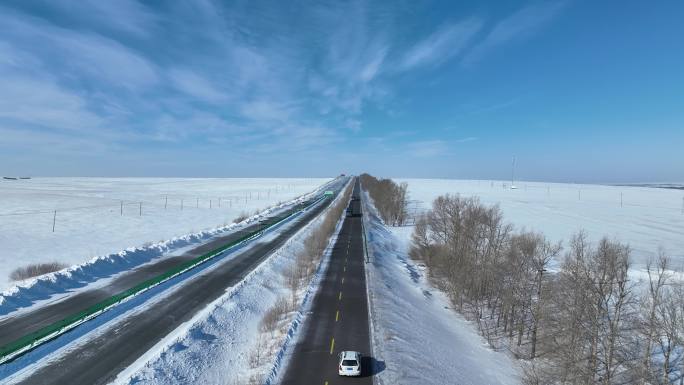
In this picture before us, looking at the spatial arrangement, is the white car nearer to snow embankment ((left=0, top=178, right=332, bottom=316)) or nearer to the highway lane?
the highway lane

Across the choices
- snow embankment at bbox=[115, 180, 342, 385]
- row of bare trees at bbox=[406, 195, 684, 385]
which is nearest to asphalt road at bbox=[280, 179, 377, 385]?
snow embankment at bbox=[115, 180, 342, 385]

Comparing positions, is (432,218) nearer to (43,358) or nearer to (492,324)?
(492,324)

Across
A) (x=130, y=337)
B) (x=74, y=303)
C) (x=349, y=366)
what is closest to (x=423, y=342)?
(x=349, y=366)

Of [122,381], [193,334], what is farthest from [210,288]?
[122,381]

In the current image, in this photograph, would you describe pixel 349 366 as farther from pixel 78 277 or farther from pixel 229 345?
pixel 78 277

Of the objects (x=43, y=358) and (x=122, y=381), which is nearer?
(x=122, y=381)

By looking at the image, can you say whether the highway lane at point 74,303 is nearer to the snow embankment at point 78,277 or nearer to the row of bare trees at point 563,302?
the snow embankment at point 78,277
